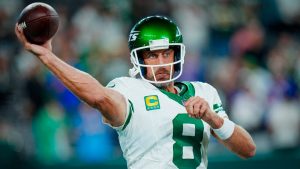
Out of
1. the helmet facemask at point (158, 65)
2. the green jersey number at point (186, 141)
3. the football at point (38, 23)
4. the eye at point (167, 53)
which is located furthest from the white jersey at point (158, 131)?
the football at point (38, 23)

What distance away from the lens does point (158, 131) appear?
4895 mm

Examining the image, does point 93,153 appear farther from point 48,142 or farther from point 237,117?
point 237,117

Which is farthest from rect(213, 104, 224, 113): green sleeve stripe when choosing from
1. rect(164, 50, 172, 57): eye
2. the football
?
the football

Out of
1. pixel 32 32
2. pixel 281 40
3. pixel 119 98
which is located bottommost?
pixel 281 40

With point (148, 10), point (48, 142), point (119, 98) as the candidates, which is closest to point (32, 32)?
point (119, 98)

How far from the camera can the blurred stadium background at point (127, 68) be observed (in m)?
9.61

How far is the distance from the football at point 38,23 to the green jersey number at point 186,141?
1024 mm

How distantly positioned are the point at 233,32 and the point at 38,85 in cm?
333

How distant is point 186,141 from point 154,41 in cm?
73

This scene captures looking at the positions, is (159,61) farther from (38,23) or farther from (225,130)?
(38,23)

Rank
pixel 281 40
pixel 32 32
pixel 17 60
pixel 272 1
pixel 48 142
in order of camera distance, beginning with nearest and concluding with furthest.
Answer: pixel 32 32 → pixel 48 142 → pixel 17 60 → pixel 281 40 → pixel 272 1

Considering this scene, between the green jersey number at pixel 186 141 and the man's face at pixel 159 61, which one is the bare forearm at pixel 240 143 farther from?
the man's face at pixel 159 61

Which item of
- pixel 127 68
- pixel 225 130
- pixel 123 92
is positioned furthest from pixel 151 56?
pixel 127 68

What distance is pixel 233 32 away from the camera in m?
11.7
